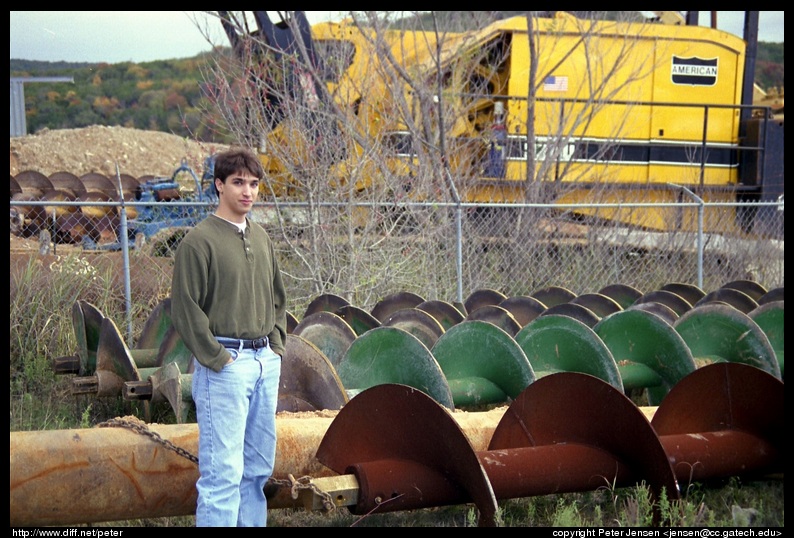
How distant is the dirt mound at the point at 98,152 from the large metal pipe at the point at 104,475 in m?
21.5

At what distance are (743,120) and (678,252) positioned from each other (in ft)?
9.39

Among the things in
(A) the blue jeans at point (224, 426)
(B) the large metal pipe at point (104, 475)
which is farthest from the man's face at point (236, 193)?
(B) the large metal pipe at point (104, 475)

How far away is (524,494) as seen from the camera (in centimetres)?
373

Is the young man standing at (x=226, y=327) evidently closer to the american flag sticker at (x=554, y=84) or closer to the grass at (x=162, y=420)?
the grass at (x=162, y=420)

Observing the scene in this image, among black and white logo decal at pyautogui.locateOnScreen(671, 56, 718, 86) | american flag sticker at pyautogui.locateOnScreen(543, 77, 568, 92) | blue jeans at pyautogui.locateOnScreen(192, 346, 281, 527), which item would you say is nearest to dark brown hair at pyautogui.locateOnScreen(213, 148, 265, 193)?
blue jeans at pyautogui.locateOnScreen(192, 346, 281, 527)

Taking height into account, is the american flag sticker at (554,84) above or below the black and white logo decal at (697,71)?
below

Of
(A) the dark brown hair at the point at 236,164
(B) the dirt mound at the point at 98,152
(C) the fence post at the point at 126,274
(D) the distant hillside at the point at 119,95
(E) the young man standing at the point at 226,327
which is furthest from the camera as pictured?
(D) the distant hillside at the point at 119,95

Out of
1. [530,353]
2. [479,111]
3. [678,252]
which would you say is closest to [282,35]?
[479,111]

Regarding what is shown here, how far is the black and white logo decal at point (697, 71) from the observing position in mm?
12258

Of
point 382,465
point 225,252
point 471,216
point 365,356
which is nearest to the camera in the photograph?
point 225,252

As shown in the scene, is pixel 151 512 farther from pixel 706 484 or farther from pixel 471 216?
pixel 471 216

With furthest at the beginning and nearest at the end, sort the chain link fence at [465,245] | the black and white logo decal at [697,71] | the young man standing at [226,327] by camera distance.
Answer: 1. the black and white logo decal at [697,71]
2. the chain link fence at [465,245]
3. the young man standing at [226,327]

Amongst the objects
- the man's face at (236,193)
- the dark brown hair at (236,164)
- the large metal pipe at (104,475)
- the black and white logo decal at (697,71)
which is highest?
the black and white logo decal at (697,71)

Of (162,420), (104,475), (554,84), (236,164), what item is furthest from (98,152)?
(236,164)
